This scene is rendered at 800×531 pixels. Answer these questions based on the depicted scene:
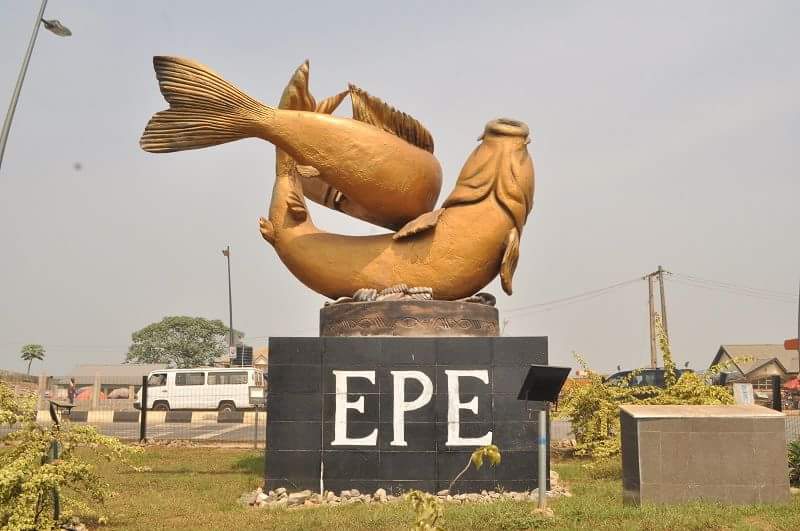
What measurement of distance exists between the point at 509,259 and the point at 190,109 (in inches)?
176

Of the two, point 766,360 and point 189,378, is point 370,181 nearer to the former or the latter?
point 189,378

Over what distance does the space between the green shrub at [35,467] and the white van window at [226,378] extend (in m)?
20.4

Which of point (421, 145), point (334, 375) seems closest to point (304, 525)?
point (334, 375)

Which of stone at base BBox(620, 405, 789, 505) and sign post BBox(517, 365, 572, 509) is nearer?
sign post BBox(517, 365, 572, 509)

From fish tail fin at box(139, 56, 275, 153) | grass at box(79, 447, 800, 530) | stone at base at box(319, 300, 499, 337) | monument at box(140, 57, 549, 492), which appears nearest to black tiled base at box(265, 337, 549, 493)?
monument at box(140, 57, 549, 492)

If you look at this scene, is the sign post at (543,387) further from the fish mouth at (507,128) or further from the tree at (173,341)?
the tree at (173,341)

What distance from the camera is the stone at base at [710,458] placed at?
7.45m

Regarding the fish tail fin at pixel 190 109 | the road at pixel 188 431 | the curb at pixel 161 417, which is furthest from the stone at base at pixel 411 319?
the curb at pixel 161 417

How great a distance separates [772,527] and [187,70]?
26.2ft

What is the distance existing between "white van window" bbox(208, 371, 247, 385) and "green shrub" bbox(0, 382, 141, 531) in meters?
20.4

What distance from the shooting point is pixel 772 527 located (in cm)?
648

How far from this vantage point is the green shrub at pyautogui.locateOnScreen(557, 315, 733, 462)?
10.4m

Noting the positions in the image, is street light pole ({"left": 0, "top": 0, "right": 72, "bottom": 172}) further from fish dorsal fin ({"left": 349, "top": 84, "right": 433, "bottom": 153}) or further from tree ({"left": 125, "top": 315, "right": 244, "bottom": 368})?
tree ({"left": 125, "top": 315, "right": 244, "bottom": 368})

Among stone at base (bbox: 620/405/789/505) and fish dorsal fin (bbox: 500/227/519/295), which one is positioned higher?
fish dorsal fin (bbox: 500/227/519/295)
